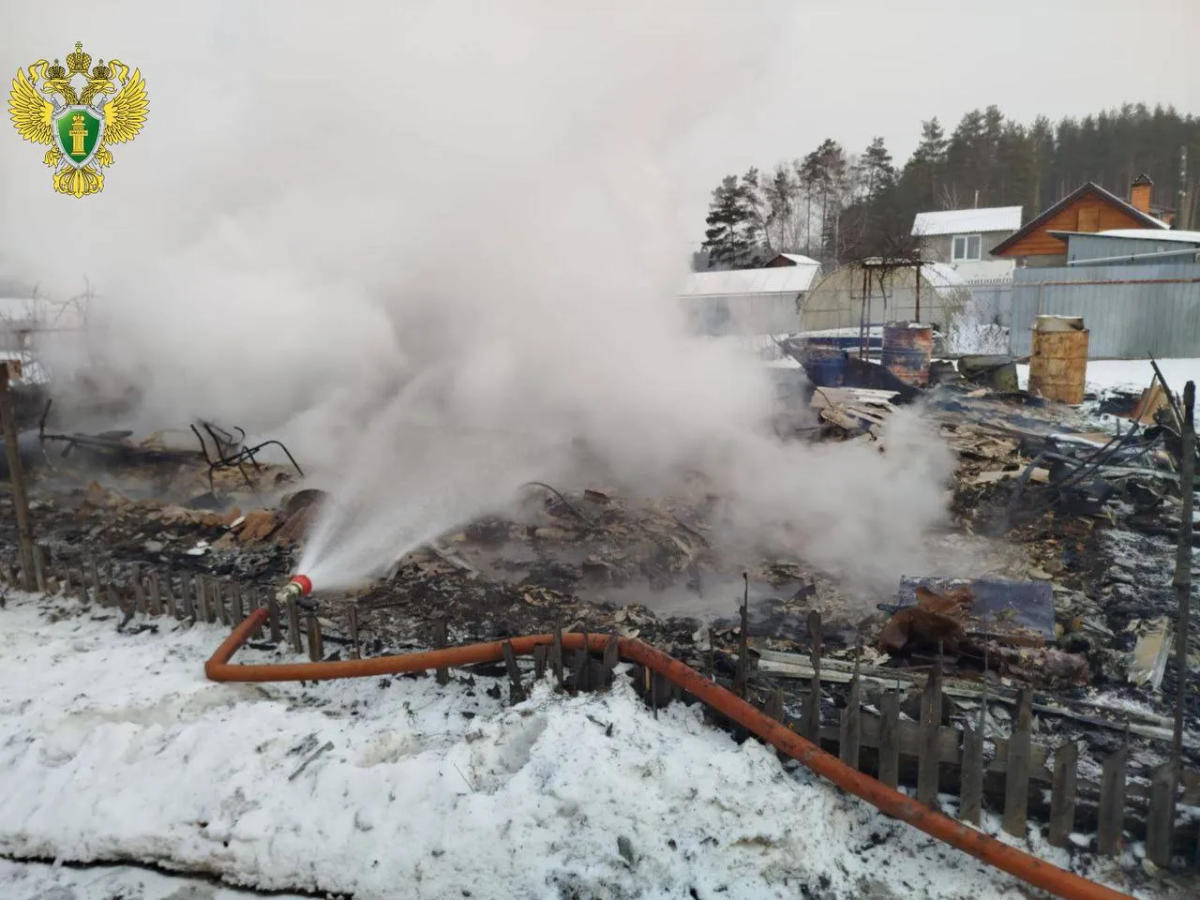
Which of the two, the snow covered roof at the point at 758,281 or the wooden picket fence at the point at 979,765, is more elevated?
the snow covered roof at the point at 758,281

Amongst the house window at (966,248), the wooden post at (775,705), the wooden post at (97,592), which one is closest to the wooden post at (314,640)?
the wooden post at (97,592)

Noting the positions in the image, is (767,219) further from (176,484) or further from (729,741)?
(729,741)

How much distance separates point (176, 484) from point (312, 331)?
10.2 feet

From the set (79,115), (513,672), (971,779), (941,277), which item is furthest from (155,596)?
(941,277)

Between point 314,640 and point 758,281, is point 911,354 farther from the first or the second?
point 758,281

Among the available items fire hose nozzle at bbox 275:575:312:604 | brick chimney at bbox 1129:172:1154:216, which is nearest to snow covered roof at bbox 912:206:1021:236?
brick chimney at bbox 1129:172:1154:216

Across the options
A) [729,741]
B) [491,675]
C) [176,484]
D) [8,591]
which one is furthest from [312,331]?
[729,741]

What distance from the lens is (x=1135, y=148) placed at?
56875mm

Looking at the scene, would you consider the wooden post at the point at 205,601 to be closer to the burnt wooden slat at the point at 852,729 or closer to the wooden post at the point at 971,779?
the burnt wooden slat at the point at 852,729

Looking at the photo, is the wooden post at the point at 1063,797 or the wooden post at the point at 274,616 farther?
the wooden post at the point at 274,616

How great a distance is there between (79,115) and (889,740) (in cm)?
1590

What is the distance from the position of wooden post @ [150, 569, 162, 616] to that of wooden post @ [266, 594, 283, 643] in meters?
1.05

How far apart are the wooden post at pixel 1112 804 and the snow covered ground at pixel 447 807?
0.19 meters

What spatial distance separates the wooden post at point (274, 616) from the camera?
177 inches
